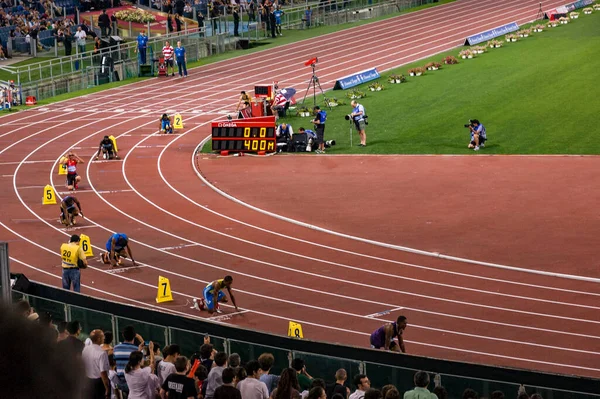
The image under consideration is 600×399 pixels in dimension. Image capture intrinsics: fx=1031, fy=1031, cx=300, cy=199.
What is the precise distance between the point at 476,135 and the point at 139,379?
27.7m

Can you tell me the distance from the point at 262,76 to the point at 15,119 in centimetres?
1270

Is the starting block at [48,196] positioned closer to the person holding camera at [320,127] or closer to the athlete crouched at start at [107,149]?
the athlete crouched at start at [107,149]

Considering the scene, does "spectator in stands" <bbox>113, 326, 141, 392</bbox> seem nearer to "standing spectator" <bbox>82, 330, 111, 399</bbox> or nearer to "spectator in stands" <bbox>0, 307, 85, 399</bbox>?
"standing spectator" <bbox>82, 330, 111, 399</bbox>

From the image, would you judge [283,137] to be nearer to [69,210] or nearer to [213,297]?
[69,210]

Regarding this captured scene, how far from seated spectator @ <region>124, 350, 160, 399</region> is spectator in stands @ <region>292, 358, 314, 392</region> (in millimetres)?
1744

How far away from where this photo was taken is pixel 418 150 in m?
36.2

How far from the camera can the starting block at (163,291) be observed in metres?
19.8

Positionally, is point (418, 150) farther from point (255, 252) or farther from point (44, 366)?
point (44, 366)

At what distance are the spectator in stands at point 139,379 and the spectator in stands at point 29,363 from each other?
26.9 feet

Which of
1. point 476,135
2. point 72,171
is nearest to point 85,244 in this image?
point 72,171

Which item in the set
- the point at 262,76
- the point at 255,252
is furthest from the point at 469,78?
the point at 255,252

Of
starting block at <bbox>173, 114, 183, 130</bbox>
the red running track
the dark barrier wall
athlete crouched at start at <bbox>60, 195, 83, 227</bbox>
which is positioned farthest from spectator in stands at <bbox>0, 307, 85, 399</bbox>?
starting block at <bbox>173, 114, 183, 130</bbox>

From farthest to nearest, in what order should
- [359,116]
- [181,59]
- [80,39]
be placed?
[80,39], [181,59], [359,116]

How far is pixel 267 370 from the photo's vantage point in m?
9.56
